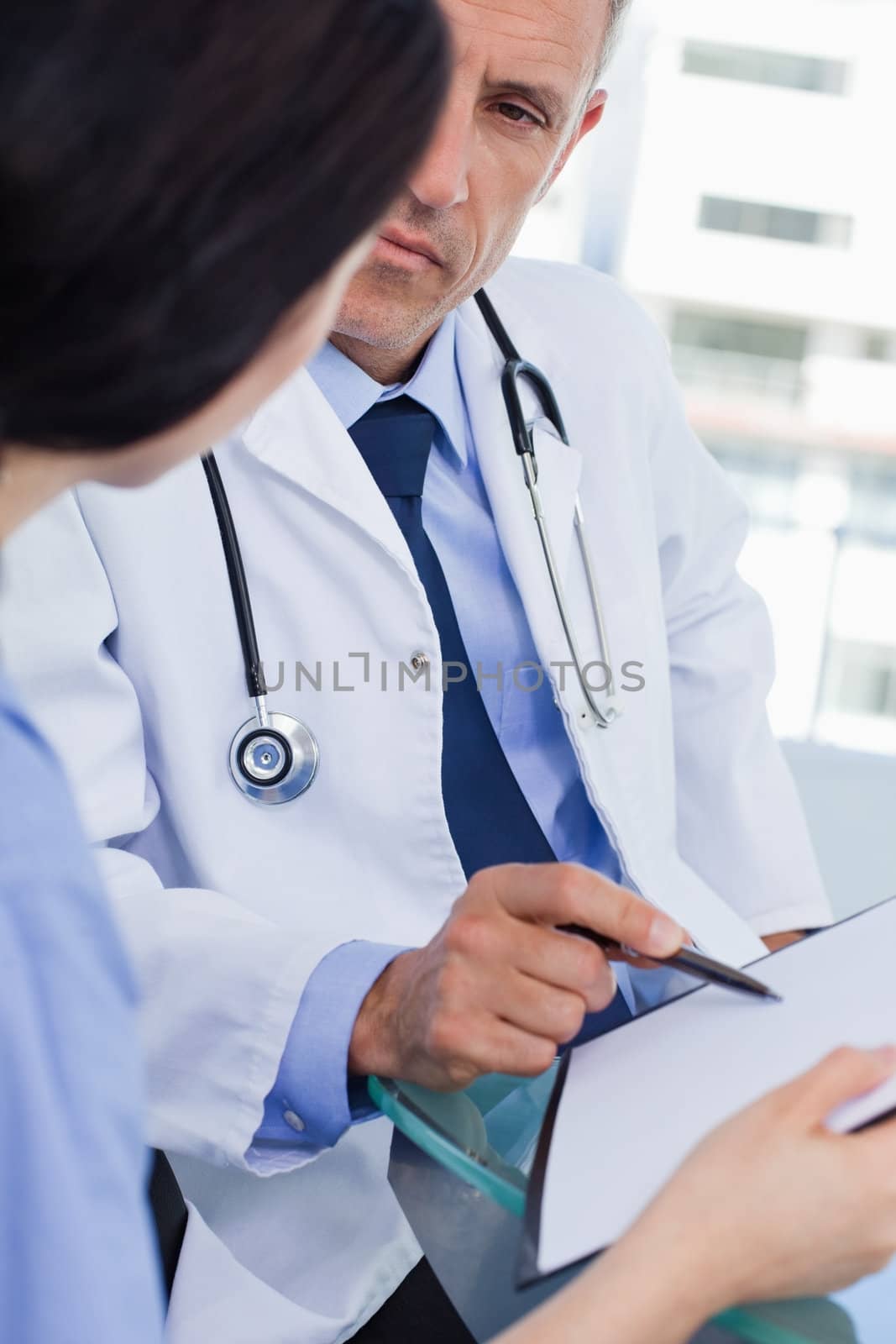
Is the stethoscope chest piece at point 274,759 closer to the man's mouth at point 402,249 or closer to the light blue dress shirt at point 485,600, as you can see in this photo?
the light blue dress shirt at point 485,600

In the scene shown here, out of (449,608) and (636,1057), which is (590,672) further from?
(636,1057)

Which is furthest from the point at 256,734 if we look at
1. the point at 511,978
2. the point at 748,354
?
the point at 748,354

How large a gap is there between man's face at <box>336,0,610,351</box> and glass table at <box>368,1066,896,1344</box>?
2.08ft

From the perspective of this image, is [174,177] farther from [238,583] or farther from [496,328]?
[496,328]

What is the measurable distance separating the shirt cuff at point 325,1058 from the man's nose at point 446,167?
613 mm

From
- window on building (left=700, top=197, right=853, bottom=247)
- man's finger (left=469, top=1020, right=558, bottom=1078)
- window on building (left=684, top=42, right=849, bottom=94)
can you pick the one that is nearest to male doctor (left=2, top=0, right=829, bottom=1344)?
man's finger (left=469, top=1020, right=558, bottom=1078)

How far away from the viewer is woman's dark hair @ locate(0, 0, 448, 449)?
0.40 metres

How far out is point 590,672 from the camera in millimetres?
1146

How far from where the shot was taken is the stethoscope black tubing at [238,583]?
0.95 metres

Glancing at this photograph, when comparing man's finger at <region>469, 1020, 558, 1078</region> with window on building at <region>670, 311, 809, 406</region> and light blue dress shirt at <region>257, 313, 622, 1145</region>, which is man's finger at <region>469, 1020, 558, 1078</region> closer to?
light blue dress shirt at <region>257, 313, 622, 1145</region>

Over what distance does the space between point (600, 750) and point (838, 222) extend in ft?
33.3

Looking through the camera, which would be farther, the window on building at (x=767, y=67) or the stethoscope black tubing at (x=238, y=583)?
the window on building at (x=767, y=67)

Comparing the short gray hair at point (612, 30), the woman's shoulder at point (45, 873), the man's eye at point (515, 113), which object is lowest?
the woman's shoulder at point (45, 873)

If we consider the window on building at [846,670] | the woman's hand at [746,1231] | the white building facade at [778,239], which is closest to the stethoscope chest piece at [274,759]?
the woman's hand at [746,1231]
